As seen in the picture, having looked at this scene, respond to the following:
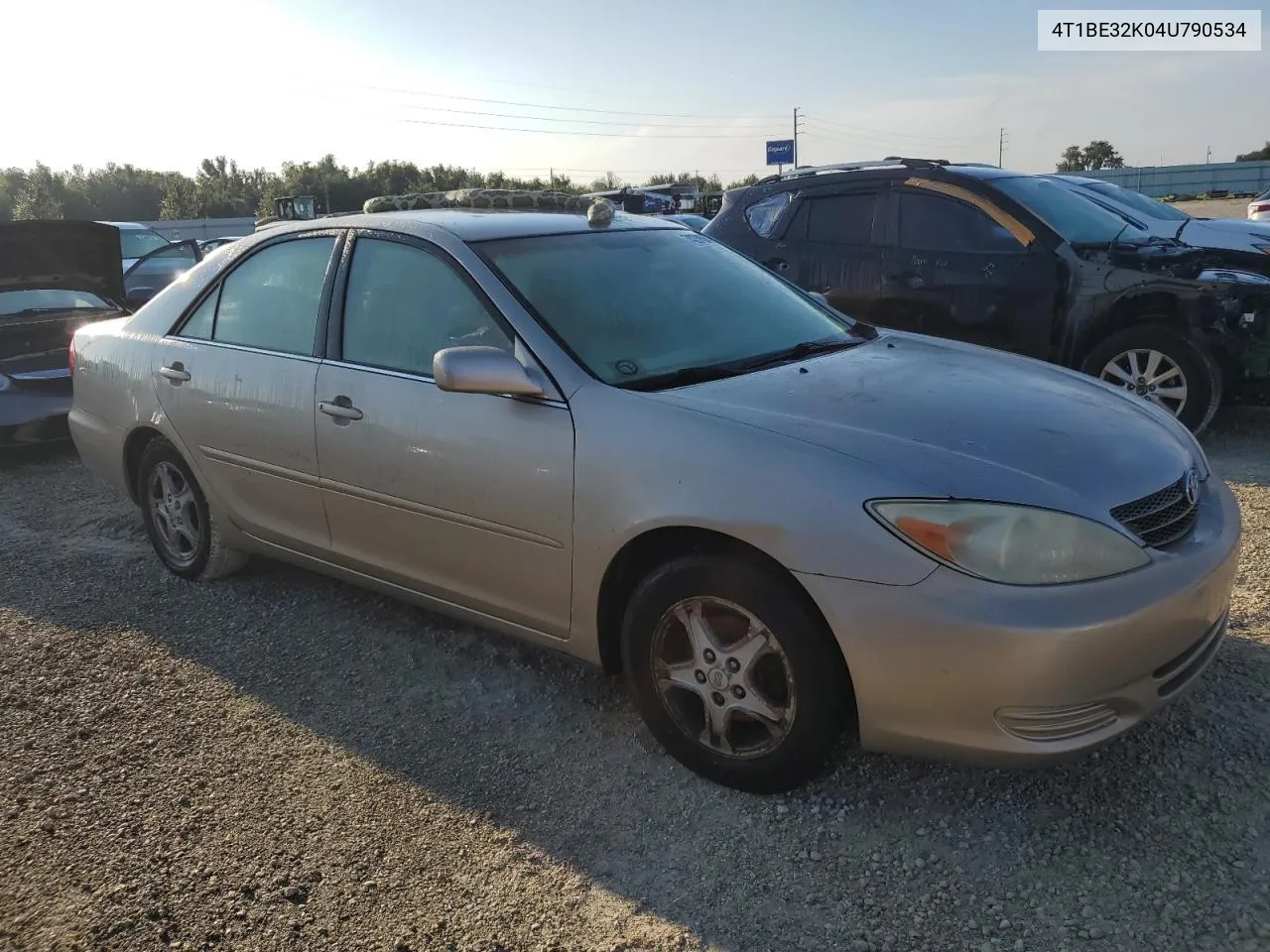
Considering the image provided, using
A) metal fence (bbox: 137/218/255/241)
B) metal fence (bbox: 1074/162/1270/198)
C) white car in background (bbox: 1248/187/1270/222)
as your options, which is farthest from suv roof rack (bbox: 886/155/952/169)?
metal fence (bbox: 1074/162/1270/198)

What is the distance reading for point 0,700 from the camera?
3.55 metres

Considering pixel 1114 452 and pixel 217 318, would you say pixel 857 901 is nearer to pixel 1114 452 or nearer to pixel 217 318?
pixel 1114 452

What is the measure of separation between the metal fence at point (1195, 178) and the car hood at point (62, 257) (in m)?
49.7

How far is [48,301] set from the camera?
7840mm

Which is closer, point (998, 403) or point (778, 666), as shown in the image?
point (778, 666)

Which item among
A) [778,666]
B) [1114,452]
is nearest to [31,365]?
[778,666]

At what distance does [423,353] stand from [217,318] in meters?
1.38

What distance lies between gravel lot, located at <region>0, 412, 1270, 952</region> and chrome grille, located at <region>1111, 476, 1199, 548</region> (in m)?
0.69

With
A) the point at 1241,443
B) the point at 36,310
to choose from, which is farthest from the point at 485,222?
the point at 36,310

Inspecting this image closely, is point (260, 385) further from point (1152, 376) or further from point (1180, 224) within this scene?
point (1180, 224)

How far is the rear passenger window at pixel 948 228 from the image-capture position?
6238mm

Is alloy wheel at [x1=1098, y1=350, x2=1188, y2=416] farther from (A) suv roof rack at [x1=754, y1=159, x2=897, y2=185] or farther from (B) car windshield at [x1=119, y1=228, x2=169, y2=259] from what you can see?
(B) car windshield at [x1=119, y1=228, x2=169, y2=259]

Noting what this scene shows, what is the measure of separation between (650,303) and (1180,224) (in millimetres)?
5225

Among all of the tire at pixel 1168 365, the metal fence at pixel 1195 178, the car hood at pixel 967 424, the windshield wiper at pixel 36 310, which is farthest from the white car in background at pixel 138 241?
the metal fence at pixel 1195 178
